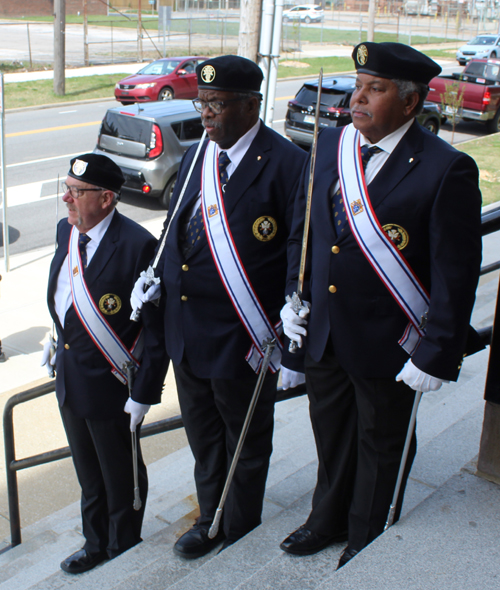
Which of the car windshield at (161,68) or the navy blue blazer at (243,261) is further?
the car windshield at (161,68)

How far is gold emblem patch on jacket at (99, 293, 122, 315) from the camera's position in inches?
112

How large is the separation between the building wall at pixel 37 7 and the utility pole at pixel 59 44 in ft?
81.1

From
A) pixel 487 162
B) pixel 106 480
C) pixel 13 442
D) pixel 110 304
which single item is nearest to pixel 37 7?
pixel 487 162

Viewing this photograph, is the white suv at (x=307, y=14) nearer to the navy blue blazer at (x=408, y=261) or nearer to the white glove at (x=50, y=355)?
the white glove at (x=50, y=355)

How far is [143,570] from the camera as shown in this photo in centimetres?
268

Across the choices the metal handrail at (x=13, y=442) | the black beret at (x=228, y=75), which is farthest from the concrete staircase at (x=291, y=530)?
the black beret at (x=228, y=75)

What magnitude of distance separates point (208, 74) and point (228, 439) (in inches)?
56.5

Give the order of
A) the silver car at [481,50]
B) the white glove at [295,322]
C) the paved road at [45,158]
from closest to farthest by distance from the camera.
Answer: the white glove at [295,322] < the paved road at [45,158] < the silver car at [481,50]

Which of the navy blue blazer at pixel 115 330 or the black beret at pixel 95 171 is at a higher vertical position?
the black beret at pixel 95 171

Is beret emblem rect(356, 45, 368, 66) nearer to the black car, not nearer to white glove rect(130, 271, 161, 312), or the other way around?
white glove rect(130, 271, 161, 312)

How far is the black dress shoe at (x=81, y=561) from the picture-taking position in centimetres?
Answer: 312

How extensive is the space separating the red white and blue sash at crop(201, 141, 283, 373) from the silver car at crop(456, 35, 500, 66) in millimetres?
34607

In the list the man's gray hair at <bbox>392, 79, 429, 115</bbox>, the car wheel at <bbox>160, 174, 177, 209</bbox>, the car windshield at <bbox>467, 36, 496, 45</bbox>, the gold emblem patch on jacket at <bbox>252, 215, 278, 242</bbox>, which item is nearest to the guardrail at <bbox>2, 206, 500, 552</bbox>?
the man's gray hair at <bbox>392, 79, 429, 115</bbox>

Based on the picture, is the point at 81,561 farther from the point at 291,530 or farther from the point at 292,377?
the point at 292,377
